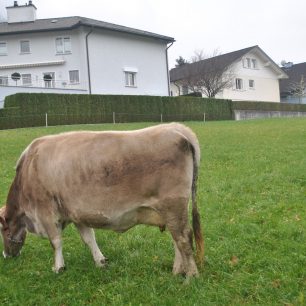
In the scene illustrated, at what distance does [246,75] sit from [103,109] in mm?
30926

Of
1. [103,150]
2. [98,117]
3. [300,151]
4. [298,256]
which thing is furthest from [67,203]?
[98,117]

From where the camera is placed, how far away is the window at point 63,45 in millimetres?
45594

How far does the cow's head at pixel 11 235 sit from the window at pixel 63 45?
1611 inches

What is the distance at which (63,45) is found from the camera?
45719mm

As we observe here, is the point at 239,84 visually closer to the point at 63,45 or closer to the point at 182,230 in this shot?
the point at 63,45

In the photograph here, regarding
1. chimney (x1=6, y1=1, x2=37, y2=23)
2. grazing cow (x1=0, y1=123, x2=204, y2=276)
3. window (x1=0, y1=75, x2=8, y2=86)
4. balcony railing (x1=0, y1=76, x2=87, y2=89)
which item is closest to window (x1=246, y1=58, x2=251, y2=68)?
balcony railing (x1=0, y1=76, x2=87, y2=89)

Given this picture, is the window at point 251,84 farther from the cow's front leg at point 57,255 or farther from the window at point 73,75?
the cow's front leg at point 57,255

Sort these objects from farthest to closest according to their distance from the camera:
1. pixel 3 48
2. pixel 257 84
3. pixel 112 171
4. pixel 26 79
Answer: pixel 257 84, pixel 3 48, pixel 26 79, pixel 112 171

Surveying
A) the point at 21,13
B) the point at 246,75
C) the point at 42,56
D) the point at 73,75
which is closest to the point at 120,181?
the point at 73,75

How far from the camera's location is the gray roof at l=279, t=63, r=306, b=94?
74.8 m

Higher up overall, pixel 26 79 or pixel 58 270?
pixel 26 79

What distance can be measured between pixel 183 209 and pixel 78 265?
177cm

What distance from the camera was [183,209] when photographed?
5035 mm

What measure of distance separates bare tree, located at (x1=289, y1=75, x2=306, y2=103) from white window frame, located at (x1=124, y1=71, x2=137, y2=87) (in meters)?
29.7
